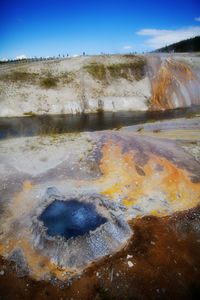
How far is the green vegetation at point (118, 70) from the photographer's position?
150ft

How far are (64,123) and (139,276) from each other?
91.3 ft

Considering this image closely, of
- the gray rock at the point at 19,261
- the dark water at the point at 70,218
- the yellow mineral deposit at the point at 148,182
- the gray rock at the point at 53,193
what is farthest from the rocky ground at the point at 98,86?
the gray rock at the point at 19,261

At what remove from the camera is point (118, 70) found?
155 feet

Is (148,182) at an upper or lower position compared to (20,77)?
lower

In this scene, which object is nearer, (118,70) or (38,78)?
(38,78)

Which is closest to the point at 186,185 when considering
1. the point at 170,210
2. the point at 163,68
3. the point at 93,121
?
the point at 170,210

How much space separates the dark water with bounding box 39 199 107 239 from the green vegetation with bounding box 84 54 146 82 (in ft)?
136

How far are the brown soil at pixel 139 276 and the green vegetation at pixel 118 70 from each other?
4360cm

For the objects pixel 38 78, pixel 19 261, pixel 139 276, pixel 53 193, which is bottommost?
pixel 139 276

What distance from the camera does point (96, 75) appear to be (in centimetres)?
4534

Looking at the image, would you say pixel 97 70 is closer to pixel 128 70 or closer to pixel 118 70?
pixel 118 70

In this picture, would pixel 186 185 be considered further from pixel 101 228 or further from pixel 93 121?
pixel 93 121

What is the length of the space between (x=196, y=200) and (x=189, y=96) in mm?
40450

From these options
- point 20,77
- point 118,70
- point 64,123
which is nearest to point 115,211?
point 64,123
